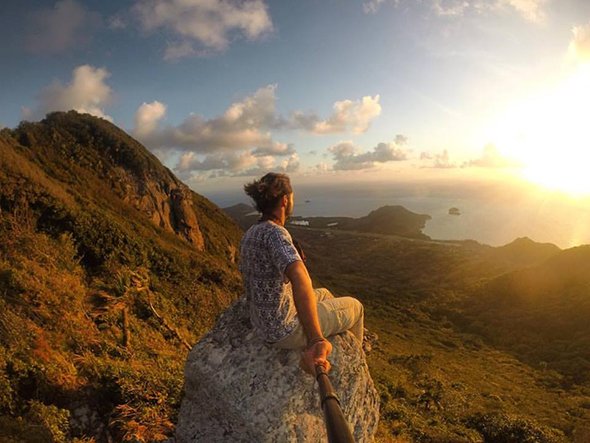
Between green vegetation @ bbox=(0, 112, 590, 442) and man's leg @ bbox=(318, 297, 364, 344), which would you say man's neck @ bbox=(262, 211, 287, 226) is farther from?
green vegetation @ bbox=(0, 112, 590, 442)

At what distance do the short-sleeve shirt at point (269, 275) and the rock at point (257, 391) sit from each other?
0.56m

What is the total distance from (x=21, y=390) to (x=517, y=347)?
200 ft

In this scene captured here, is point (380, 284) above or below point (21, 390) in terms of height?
below

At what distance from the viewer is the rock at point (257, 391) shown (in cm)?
462

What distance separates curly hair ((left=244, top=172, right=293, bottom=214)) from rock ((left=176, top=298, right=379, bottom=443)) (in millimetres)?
2003

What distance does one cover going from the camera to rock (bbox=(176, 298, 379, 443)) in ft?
15.2

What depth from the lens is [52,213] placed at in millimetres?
17766

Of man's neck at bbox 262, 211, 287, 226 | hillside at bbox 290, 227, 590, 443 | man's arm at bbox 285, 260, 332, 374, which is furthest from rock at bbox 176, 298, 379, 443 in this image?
hillside at bbox 290, 227, 590, 443

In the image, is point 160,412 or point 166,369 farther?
point 166,369

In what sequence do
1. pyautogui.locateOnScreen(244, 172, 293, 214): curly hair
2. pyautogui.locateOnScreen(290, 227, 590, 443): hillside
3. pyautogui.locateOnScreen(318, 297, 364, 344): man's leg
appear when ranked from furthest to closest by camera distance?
pyautogui.locateOnScreen(290, 227, 590, 443): hillside → pyautogui.locateOnScreen(318, 297, 364, 344): man's leg → pyautogui.locateOnScreen(244, 172, 293, 214): curly hair

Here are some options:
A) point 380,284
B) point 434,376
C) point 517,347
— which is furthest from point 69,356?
point 380,284

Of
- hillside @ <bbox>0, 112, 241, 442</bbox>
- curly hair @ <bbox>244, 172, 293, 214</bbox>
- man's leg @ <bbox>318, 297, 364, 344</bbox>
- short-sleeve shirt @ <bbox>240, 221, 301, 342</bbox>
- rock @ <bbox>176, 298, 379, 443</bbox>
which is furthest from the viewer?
hillside @ <bbox>0, 112, 241, 442</bbox>

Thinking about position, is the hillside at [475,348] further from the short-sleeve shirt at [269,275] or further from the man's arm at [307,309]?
the man's arm at [307,309]

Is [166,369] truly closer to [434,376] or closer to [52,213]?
[52,213]
